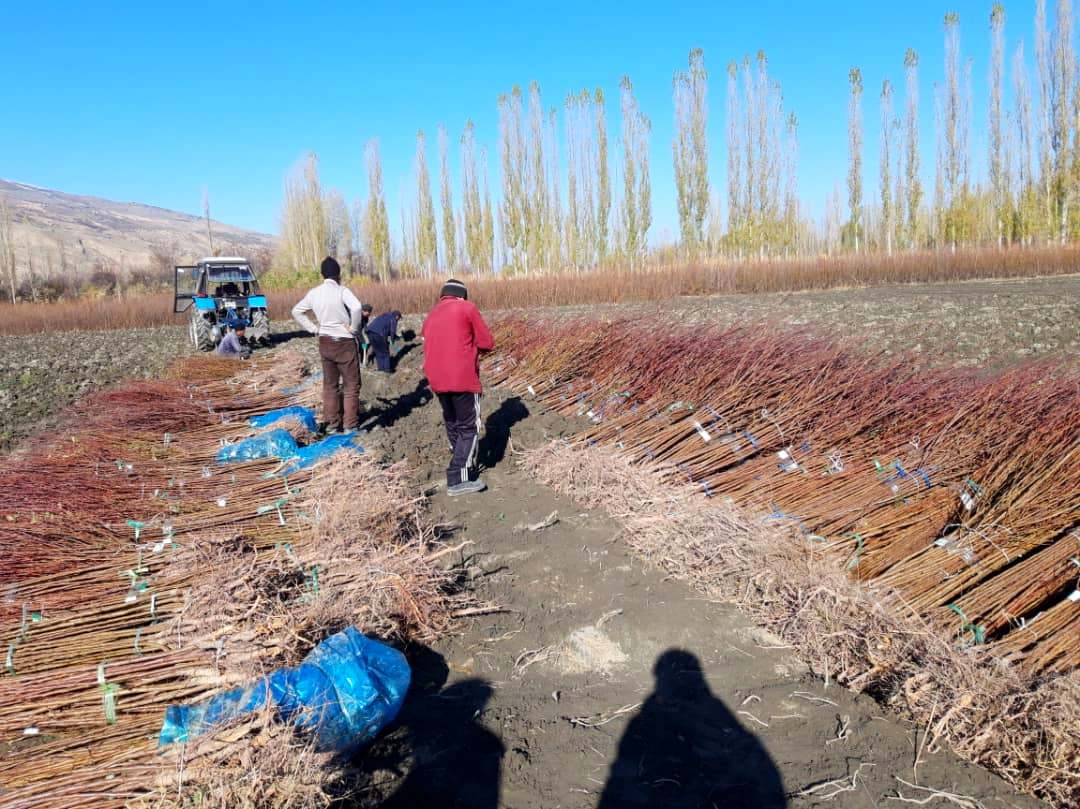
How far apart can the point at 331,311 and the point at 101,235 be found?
65.4m

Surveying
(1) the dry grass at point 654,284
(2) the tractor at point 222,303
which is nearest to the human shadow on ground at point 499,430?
(2) the tractor at point 222,303

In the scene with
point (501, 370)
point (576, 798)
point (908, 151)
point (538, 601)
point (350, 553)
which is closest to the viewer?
point (576, 798)

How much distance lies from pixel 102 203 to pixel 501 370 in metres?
108

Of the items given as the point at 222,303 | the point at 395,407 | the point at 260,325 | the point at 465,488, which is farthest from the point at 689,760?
the point at 222,303

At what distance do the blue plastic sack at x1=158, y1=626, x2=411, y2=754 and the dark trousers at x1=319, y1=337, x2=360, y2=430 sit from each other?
157 inches

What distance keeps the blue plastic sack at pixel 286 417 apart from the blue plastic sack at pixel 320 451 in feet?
1.49

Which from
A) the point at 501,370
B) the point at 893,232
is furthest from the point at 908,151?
the point at 501,370

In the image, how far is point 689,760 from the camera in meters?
2.43

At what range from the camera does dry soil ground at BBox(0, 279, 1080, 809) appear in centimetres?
229

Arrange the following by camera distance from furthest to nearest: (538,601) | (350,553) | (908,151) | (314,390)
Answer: (908,151) → (314,390) → (538,601) → (350,553)

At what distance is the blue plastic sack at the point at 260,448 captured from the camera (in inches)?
202

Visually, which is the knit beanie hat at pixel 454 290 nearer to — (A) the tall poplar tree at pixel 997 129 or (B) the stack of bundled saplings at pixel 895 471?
(B) the stack of bundled saplings at pixel 895 471

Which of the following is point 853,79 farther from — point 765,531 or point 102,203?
point 102,203

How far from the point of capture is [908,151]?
85.0ft
